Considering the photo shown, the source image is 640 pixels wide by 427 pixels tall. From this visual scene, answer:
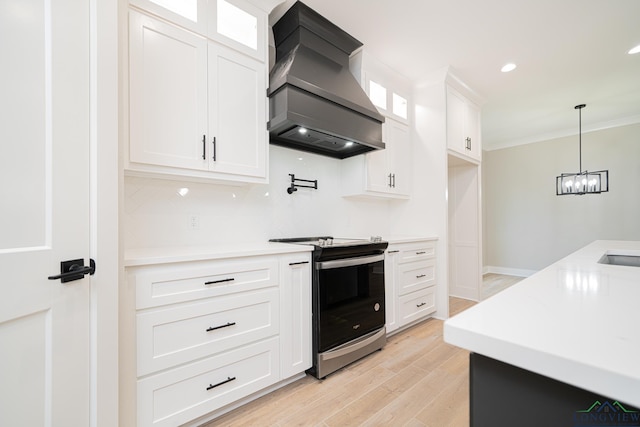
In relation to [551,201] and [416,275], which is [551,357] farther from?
[551,201]

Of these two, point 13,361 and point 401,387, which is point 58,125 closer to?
point 13,361

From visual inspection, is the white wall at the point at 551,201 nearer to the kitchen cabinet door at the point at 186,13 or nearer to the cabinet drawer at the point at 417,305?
the cabinet drawer at the point at 417,305

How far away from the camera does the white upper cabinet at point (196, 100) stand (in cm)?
158

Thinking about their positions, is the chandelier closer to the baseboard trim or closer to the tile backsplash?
the baseboard trim

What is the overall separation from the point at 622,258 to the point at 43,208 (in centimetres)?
312

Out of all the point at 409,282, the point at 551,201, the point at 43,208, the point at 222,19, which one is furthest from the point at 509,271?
the point at 43,208

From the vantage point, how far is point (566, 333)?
52cm

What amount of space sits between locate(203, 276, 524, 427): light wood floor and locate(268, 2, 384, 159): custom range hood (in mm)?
1873

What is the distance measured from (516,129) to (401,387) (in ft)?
17.0

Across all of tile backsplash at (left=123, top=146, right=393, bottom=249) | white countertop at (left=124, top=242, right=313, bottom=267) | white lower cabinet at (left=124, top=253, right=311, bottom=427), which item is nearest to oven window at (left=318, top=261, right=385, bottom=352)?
white lower cabinet at (left=124, top=253, right=311, bottom=427)

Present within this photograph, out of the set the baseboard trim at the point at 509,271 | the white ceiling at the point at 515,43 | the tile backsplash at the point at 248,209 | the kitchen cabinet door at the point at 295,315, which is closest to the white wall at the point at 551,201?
the baseboard trim at the point at 509,271

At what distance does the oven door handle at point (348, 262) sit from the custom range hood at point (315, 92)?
102 centimetres

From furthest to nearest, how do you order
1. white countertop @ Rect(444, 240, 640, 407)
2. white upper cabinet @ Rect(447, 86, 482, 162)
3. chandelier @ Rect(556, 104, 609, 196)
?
1. chandelier @ Rect(556, 104, 609, 196)
2. white upper cabinet @ Rect(447, 86, 482, 162)
3. white countertop @ Rect(444, 240, 640, 407)

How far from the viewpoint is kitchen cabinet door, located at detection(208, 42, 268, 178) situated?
1.84m
